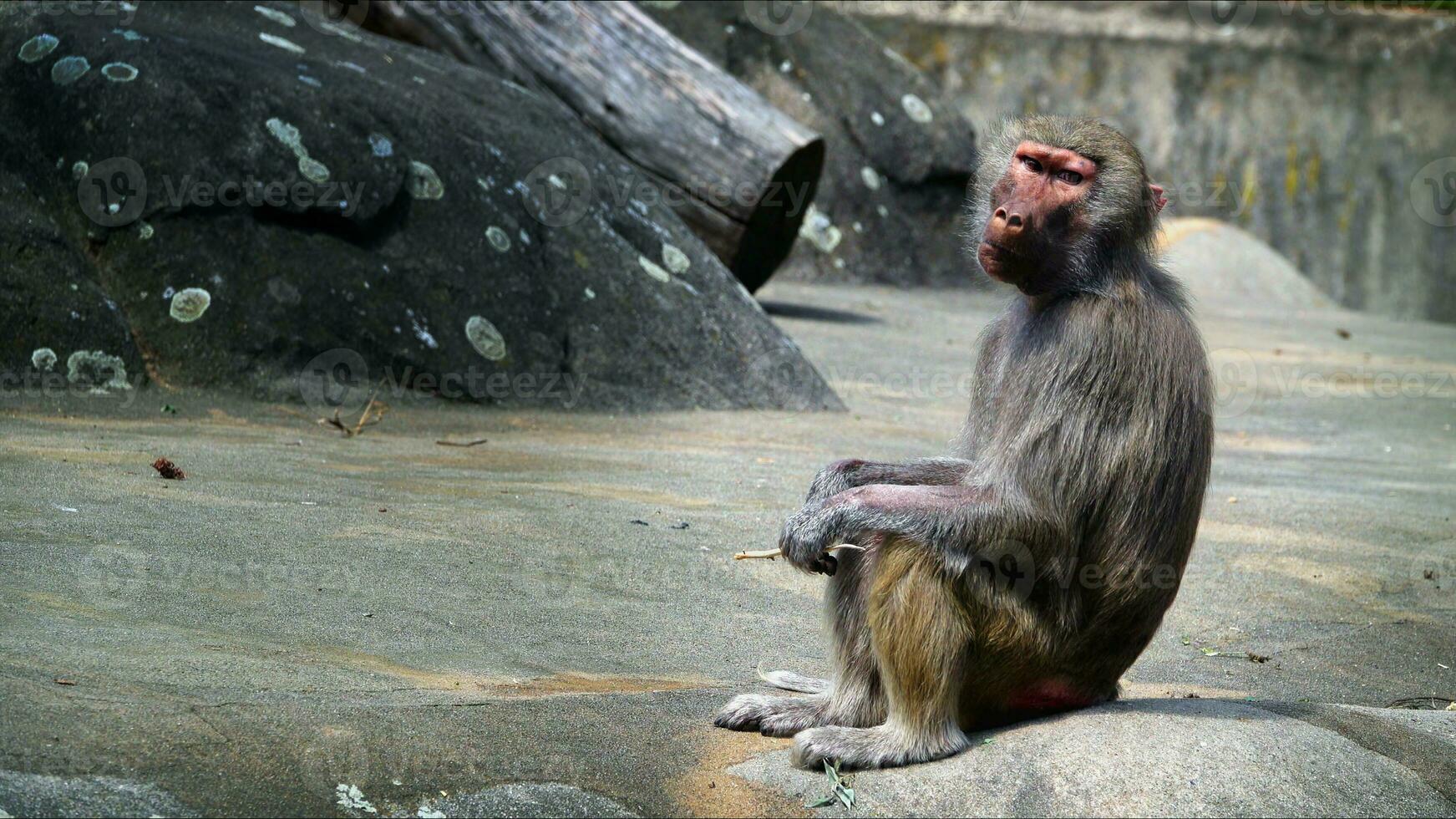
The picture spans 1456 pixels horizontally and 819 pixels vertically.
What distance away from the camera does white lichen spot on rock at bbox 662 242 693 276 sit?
7879mm

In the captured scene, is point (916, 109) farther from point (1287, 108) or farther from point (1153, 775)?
point (1153, 775)

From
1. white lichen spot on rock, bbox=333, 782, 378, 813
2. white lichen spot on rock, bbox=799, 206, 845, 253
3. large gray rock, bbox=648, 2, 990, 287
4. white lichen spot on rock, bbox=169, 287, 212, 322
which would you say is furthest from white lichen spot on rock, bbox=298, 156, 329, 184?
white lichen spot on rock, bbox=799, 206, 845, 253

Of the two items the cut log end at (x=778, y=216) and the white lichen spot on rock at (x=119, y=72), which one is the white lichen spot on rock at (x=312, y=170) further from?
the cut log end at (x=778, y=216)

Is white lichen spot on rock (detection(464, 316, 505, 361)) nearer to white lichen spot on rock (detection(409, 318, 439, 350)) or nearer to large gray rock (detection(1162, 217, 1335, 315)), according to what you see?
white lichen spot on rock (detection(409, 318, 439, 350))

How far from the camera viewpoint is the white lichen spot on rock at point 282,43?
24.5 feet

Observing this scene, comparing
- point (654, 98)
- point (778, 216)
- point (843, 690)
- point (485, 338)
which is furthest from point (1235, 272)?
point (843, 690)

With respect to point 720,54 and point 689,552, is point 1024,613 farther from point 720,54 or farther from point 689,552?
point 720,54

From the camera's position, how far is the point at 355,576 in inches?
162

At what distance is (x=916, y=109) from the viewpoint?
45.1 ft

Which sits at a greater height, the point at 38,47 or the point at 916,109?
the point at 916,109

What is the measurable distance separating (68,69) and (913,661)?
5.28 metres

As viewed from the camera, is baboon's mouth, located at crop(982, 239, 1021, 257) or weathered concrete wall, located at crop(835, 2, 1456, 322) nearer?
baboon's mouth, located at crop(982, 239, 1021, 257)

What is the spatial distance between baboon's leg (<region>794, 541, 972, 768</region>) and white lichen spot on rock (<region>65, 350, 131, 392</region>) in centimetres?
412

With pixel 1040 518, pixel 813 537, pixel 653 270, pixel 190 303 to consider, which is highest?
pixel 1040 518
